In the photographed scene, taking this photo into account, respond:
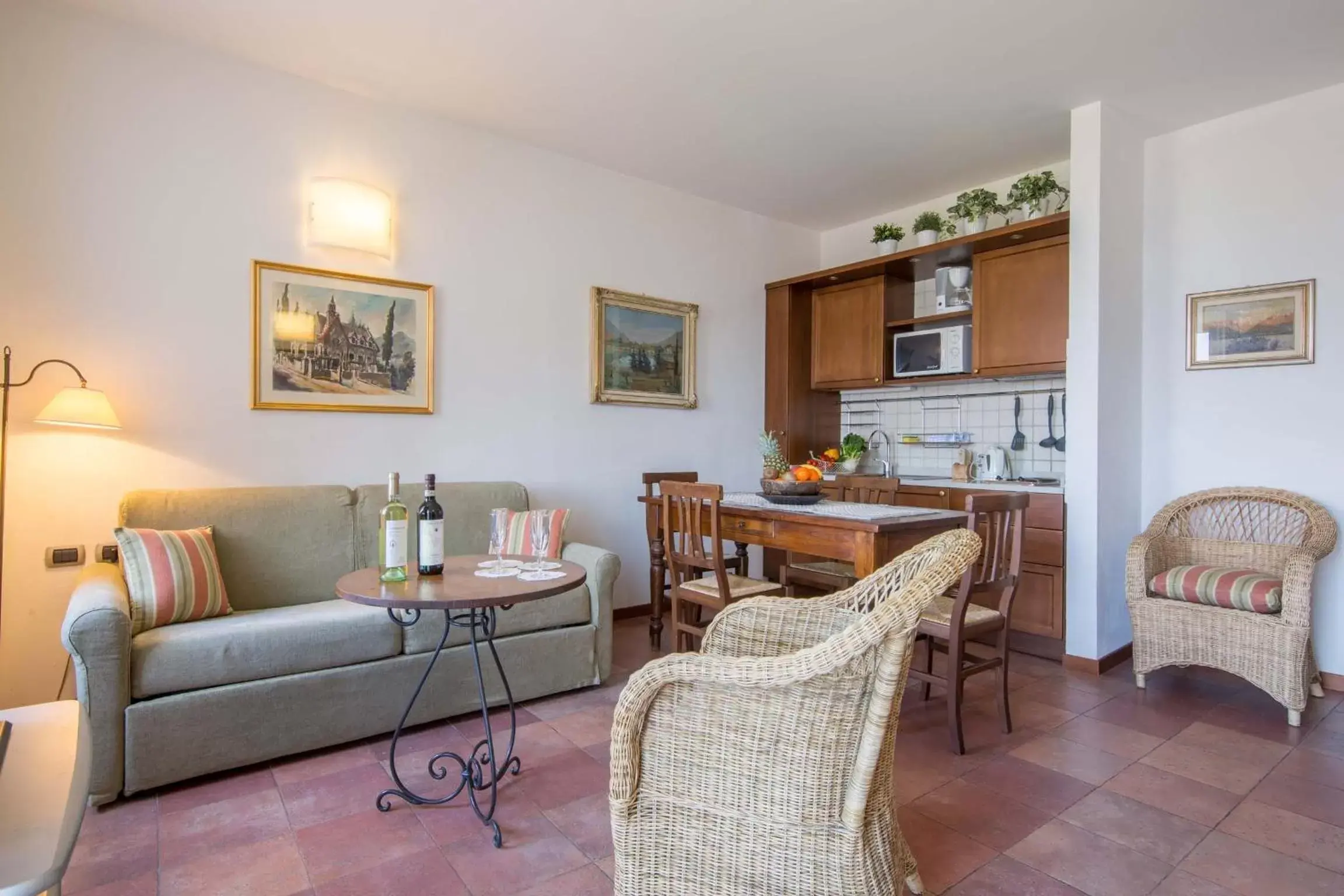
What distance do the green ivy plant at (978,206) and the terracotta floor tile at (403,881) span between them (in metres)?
4.13

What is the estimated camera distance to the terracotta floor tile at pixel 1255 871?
1758mm

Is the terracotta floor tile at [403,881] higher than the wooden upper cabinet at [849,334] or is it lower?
lower

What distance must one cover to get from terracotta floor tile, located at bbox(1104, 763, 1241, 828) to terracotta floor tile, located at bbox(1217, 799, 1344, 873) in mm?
39

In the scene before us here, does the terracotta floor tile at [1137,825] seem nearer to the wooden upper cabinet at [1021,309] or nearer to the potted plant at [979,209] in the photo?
the wooden upper cabinet at [1021,309]

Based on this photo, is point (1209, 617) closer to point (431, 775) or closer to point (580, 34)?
point (431, 775)

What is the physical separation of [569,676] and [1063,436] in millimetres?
3137

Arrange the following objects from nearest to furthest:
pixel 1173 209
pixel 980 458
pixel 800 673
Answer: pixel 800 673
pixel 1173 209
pixel 980 458

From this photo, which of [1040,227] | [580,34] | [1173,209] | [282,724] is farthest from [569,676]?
[1173,209]

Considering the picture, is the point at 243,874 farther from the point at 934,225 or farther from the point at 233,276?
the point at 934,225

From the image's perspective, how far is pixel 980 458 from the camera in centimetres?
445

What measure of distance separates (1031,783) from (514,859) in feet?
5.45

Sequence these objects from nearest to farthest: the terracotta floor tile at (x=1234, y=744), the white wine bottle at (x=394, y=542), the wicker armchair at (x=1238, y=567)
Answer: the white wine bottle at (x=394, y=542), the terracotta floor tile at (x=1234, y=744), the wicker armchair at (x=1238, y=567)

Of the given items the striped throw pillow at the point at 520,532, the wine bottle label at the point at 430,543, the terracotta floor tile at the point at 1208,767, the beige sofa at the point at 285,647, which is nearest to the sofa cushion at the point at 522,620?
the beige sofa at the point at 285,647

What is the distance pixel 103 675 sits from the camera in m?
2.11
